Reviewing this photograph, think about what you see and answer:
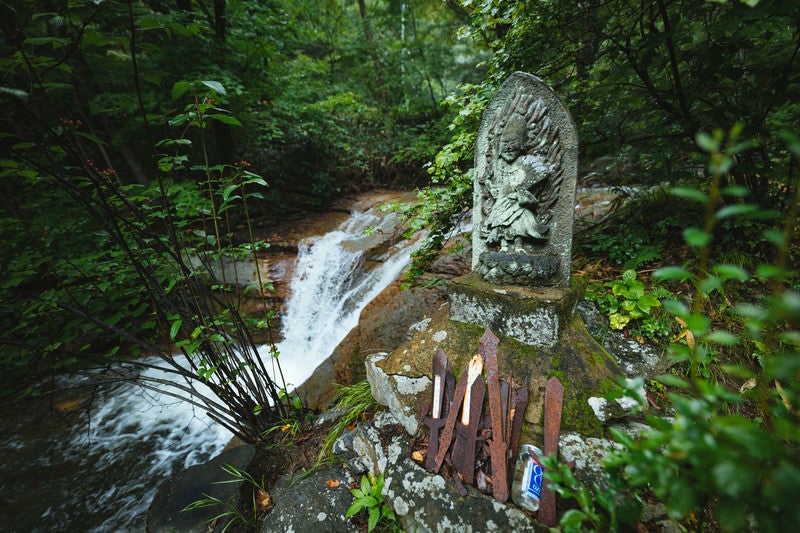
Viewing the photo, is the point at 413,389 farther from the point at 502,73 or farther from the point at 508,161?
the point at 502,73

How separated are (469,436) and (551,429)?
46 cm

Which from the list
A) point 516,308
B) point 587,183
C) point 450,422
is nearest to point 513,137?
point 516,308

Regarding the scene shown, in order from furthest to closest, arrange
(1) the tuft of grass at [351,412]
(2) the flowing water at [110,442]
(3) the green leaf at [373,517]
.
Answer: (2) the flowing water at [110,442] < (1) the tuft of grass at [351,412] < (3) the green leaf at [373,517]

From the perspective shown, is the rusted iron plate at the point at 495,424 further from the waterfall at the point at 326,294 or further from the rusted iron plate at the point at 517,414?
the waterfall at the point at 326,294

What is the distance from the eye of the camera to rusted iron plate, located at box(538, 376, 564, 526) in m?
1.43

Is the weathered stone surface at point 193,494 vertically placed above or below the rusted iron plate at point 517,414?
below

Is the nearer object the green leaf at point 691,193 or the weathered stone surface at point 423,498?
the green leaf at point 691,193

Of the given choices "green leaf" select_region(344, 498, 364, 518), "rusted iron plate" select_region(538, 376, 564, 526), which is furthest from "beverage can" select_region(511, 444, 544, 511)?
"green leaf" select_region(344, 498, 364, 518)

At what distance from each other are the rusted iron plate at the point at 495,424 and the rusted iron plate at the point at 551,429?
7.5 inches

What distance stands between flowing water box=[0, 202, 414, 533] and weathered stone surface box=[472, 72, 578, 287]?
153cm

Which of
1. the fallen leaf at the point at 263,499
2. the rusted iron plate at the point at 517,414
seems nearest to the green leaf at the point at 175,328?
the fallen leaf at the point at 263,499

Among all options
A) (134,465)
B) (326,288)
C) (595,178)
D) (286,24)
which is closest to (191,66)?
(286,24)

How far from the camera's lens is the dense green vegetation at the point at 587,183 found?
0.67m

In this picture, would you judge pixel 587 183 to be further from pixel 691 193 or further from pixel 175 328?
pixel 175 328
